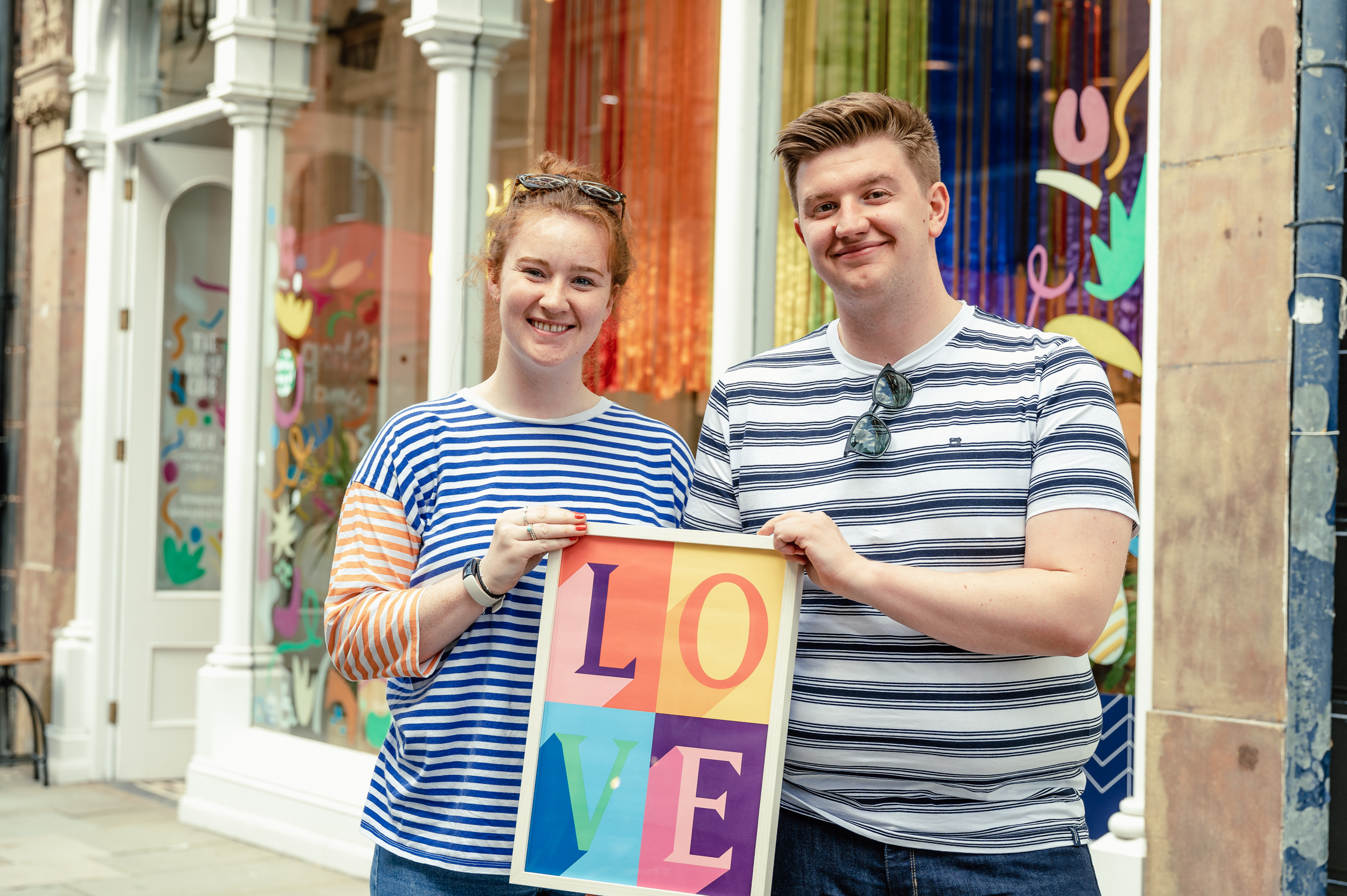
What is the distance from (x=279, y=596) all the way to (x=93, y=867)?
1504mm

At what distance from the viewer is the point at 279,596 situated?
677cm

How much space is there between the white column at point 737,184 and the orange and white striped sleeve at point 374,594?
2.72 metres

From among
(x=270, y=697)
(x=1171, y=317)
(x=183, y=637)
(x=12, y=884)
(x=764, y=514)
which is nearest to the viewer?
(x=764, y=514)

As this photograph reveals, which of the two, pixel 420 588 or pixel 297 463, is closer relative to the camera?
pixel 420 588

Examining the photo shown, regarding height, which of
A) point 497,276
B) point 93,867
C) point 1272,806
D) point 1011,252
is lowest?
point 93,867

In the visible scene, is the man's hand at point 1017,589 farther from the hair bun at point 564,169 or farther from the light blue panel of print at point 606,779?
the hair bun at point 564,169

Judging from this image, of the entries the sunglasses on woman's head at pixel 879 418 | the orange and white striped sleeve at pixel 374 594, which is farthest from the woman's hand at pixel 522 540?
the sunglasses on woman's head at pixel 879 418

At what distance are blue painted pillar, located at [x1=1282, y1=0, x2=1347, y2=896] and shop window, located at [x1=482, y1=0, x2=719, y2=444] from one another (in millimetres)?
2072

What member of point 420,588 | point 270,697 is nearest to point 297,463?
point 270,697

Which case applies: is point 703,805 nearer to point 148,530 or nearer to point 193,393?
point 148,530

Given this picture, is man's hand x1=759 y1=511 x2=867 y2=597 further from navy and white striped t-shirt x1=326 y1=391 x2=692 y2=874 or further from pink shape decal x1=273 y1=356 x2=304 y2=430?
pink shape decal x1=273 y1=356 x2=304 y2=430

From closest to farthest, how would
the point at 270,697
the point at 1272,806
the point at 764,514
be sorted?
1. the point at 764,514
2. the point at 1272,806
3. the point at 270,697

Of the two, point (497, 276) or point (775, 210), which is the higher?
point (775, 210)

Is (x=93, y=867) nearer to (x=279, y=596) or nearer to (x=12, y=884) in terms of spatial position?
(x=12, y=884)
